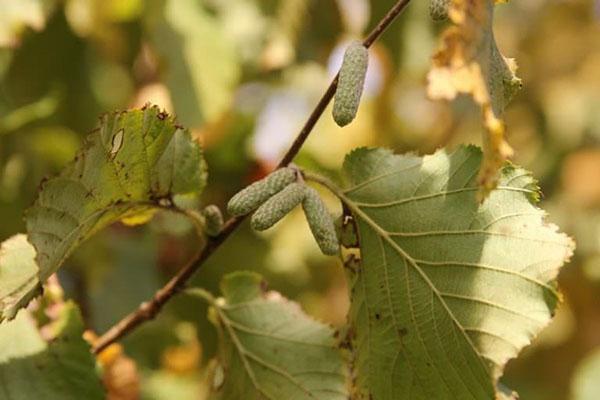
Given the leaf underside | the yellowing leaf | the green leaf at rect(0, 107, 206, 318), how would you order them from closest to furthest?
1. the yellowing leaf
2. the green leaf at rect(0, 107, 206, 318)
3. the leaf underside

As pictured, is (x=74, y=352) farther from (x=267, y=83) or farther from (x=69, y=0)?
(x=267, y=83)

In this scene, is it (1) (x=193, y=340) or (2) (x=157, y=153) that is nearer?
(2) (x=157, y=153)

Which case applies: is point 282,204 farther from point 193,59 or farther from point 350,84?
point 193,59

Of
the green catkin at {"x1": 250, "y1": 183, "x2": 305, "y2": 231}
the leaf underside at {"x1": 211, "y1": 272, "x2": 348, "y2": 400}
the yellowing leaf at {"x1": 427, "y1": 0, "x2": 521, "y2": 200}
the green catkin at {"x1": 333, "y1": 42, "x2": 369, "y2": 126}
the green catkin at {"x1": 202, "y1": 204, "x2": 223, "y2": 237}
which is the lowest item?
the leaf underside at {"x1": 211, "y1": 272, "x2": 348, "y2": 400}

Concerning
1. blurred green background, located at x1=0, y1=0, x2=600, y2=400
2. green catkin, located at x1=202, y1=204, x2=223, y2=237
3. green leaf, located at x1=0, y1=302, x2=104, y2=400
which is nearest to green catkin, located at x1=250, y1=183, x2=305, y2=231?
green catkin, located at x1=202, y1=204, x2=223, y2=237

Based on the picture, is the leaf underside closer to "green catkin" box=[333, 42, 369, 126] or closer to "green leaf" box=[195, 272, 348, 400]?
"green leaf" box=[195, 272, 348, 400]

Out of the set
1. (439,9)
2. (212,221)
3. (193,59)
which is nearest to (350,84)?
(439,9)

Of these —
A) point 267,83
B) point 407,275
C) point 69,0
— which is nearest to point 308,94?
point 267,83

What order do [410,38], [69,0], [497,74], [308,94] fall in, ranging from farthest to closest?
1. [308,94]
2. [410,38]
3. [69,0]
4. [497,74]
